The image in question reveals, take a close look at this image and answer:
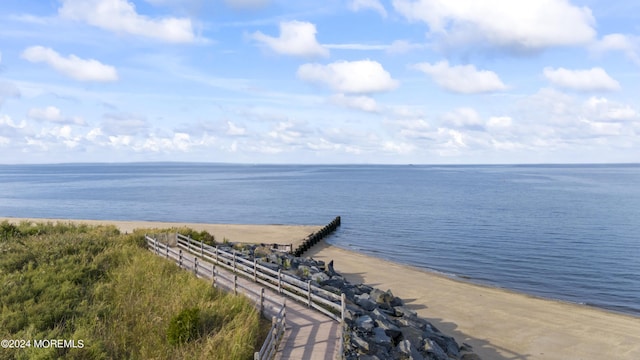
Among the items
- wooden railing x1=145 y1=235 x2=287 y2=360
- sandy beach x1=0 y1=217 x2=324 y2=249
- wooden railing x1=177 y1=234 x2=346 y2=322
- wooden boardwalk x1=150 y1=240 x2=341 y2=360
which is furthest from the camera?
sandy beach x1=0 y1=217 x2=324 y2=249

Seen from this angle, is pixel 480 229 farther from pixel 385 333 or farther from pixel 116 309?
pixel 116 309

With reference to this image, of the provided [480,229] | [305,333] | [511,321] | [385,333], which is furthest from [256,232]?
[305,333]

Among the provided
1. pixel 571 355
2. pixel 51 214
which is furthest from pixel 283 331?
pixel 51 214

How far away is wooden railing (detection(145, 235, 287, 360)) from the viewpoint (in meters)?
12.3

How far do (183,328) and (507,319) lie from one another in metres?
19.1

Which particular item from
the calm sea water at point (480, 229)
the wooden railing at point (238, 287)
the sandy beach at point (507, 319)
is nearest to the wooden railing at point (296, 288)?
the wooden railing at point (238, 287)

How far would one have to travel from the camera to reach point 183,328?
1344 centimetres

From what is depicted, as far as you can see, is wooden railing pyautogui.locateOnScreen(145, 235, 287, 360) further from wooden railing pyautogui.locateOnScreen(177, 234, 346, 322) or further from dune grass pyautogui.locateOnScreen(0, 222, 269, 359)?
wooden railing pyautogui.locateOnScreen(177, 234, 346, 322)

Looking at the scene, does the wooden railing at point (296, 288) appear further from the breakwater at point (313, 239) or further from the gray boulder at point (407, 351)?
the breakwater at point (313, 239)

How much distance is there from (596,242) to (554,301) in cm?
2525

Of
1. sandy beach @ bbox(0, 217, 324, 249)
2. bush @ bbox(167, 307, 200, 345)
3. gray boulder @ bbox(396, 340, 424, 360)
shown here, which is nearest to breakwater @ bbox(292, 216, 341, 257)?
sandy beach @ bbox(0, 217, 324, 249)

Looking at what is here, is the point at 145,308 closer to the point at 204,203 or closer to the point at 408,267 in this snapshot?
the point at 408,267

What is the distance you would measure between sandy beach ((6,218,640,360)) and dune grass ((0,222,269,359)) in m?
12.4

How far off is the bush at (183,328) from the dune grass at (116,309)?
29mm
